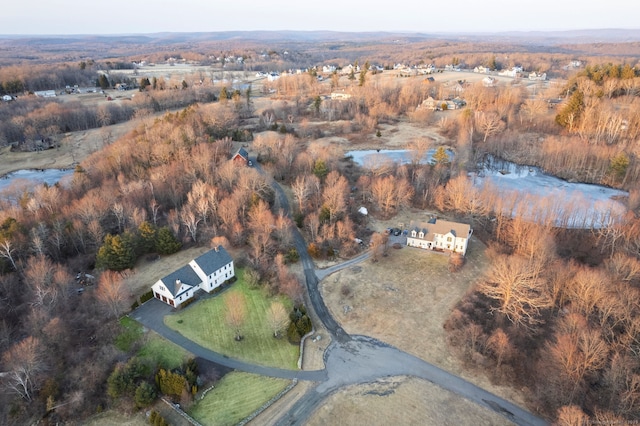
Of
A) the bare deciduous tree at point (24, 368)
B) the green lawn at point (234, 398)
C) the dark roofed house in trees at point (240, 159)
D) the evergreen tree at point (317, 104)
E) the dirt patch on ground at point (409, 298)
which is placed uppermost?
the evergreen tree at point (317, 104)

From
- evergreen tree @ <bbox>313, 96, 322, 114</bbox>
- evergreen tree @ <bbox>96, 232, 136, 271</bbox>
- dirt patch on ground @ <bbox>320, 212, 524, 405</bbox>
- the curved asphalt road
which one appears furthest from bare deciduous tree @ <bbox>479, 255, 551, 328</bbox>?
evergreen tree @ <bbox>313, 96, 322, 114</bbox>

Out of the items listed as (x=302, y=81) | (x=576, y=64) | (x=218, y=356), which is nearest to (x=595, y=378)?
(x=218, y=356)

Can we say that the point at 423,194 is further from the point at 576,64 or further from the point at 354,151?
the point at 576,64

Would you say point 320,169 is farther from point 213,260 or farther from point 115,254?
point 115,254

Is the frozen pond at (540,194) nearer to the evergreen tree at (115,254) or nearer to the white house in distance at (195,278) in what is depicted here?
the white house in distance at (195,278)

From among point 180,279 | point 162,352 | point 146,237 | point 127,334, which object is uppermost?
point 146,237

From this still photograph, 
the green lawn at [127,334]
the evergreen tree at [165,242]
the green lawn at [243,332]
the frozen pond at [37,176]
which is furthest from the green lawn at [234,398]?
the frozen pond at [37,176]

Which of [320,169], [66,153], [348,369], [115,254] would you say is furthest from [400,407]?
[66,153]
